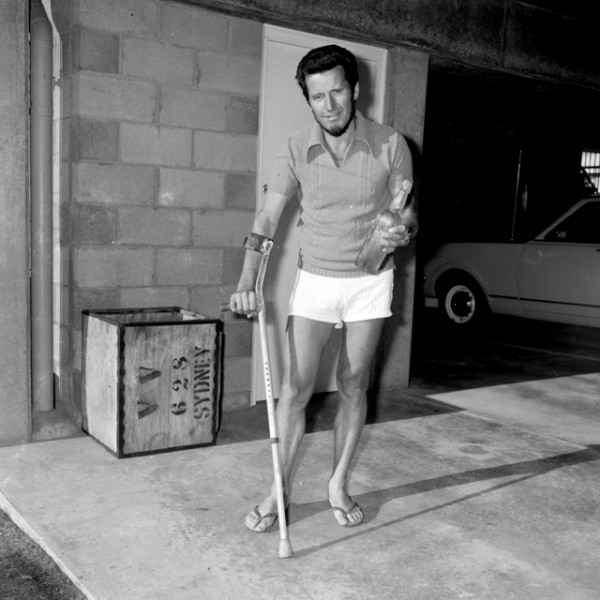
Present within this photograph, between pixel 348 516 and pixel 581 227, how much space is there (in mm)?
6580

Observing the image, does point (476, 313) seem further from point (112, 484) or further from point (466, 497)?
point (112, 484)

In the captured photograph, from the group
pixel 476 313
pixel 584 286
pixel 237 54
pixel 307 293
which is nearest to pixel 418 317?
pixel 476 313

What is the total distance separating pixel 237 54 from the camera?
202 inches

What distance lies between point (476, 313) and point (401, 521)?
6847mm

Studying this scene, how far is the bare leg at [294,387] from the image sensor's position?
10.9ft

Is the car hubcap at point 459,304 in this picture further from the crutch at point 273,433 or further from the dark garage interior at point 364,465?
the crutch at point 273,433

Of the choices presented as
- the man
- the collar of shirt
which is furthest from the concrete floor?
the collar of shirt

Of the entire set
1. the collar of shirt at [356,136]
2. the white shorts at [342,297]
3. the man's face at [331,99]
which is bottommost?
the white shorts at [342,297]

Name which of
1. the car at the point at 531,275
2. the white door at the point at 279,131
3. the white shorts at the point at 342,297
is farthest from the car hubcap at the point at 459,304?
the white shorts at the point at 342,297

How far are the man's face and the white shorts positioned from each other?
2.09ft

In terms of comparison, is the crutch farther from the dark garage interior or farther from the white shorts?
the white shorts

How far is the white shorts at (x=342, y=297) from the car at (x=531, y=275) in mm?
6036

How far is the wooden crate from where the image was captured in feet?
13.8

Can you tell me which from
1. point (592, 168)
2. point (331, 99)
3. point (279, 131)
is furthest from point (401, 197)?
point (592, 168)
